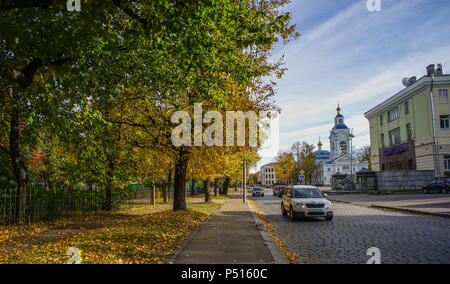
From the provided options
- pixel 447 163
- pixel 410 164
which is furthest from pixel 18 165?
pixel 410 164

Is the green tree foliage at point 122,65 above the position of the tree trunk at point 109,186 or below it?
above

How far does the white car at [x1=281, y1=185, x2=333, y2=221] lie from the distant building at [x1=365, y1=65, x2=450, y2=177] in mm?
31239

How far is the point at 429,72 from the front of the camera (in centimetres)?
4394

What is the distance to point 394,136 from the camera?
4809 cm

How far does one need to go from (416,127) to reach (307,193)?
3459cm

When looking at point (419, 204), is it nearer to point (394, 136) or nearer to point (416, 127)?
point (416, 127)

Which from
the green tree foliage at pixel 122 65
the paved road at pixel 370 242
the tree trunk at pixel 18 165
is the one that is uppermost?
the green tree foliage at pixel 122 65

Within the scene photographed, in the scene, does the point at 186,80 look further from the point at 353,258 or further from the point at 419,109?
the point at 419,109

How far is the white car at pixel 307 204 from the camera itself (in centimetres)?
1365

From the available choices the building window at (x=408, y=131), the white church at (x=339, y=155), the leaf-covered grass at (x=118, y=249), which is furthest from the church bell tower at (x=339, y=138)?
the leaf-covered grass at (x=118, y=249)

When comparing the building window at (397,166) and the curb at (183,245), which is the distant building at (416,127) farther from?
the curb at (183,245)

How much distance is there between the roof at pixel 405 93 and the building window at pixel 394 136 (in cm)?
411

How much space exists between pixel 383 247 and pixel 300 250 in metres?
2.17
